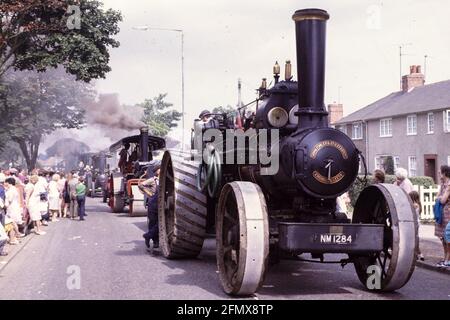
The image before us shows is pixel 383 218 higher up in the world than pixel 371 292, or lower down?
higher up

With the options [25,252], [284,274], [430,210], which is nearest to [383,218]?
[284,274]

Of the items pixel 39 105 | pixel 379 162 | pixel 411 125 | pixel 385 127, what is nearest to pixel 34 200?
pixel 411 125

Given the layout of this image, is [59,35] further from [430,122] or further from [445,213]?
[430,122]

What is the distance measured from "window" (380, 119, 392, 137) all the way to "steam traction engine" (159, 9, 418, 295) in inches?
1222

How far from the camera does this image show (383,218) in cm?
708

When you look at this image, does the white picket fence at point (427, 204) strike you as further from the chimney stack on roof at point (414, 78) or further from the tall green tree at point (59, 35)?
the chimney stack on roof at point (414, 78)

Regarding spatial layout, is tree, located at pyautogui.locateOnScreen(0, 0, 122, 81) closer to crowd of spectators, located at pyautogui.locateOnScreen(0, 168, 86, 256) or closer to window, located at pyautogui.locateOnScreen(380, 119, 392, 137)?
crowd of spectators, located at pyautogui.locateOnScreen(0, 168, 86, 256)

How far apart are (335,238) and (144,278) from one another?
293 centimetres

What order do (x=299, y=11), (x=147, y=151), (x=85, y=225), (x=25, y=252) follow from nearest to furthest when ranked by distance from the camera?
(x=299, y=11) → (x=25, y=252) → (x=85, y=225) → (x=147, y=151)

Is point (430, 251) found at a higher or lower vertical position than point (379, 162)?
lower

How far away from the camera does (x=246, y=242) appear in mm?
6180

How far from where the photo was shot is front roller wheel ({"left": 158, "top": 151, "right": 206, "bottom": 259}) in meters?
9.02

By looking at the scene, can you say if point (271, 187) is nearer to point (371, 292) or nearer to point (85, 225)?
point (371, 292)
